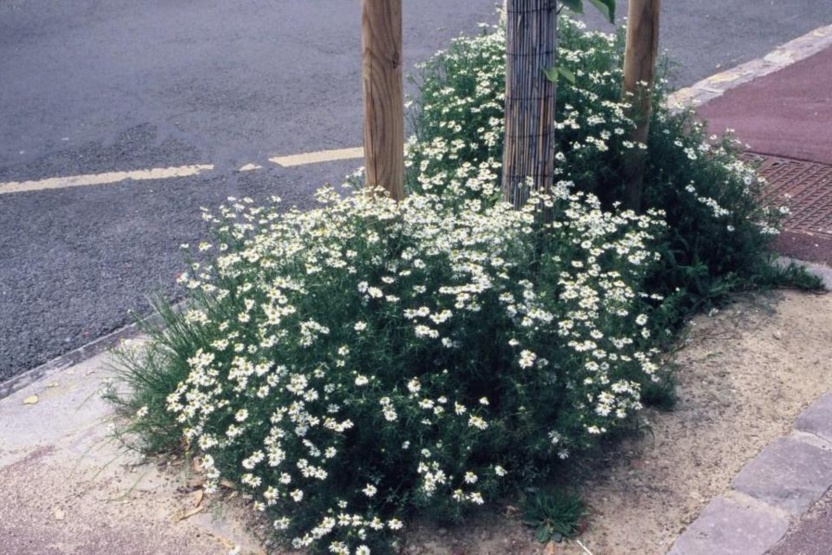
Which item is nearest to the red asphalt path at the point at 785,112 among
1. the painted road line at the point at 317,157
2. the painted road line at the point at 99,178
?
the painted road line at the point at 317,157

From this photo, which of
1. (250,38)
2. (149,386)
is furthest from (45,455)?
(250,38)

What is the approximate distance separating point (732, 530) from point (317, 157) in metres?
3.88

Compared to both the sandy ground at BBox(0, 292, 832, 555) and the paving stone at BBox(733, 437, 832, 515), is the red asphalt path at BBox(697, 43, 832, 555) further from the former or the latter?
the sandy ground at BBox(0, 292, 832, 555)

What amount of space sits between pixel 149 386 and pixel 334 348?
0.90m

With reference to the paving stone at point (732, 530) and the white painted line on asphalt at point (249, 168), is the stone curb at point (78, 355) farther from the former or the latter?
the paving stone at point (732, 530)

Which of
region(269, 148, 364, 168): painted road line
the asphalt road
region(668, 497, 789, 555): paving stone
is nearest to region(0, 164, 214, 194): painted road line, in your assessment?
the asphalt road

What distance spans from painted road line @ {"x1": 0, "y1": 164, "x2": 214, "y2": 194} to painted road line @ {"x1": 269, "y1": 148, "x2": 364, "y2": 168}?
1.42ft

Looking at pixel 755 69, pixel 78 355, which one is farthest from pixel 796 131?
pixel 78 355

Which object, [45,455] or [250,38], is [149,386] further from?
[250,38]

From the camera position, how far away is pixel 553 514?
319cm

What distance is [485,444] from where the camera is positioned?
127 inches

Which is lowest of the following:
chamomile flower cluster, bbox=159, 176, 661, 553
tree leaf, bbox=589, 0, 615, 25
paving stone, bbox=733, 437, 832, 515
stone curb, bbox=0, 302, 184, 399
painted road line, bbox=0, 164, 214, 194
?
stone curb, bbox=0, 302, 184, 399

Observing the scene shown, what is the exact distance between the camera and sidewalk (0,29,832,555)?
3180mm

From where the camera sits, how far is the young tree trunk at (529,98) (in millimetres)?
3650
